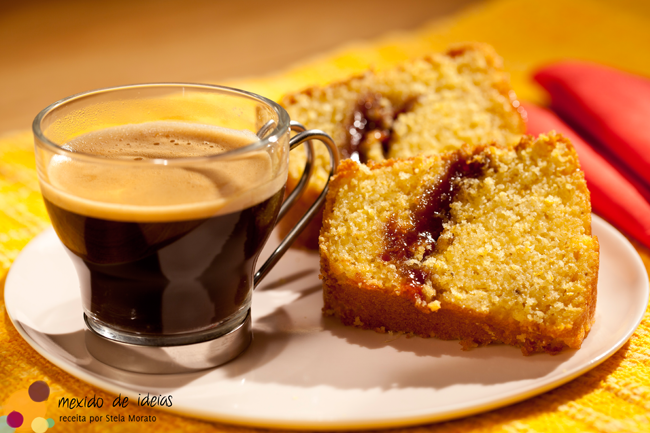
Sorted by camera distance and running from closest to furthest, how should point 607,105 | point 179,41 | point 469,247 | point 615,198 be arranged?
point 469,247 < point 615,198 < point 607,105 < point 179,41

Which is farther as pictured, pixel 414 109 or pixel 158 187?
pixel 414 109

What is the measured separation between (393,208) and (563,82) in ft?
5.04

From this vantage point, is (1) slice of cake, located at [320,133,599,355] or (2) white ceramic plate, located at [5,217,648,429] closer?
(2) white ceramic plate, located at [5,217,648,429]

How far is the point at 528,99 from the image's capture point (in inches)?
117

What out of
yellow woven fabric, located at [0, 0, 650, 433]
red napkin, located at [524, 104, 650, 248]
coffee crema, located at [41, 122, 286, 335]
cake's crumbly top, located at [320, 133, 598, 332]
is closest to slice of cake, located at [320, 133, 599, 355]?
cake's crumbly top, located at [320, 133, 598, 332]

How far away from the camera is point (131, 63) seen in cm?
428

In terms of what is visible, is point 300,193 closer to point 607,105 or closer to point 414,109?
point 414,109

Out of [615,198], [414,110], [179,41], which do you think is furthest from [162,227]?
[179,41]

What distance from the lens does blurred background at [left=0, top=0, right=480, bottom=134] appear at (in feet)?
12.9

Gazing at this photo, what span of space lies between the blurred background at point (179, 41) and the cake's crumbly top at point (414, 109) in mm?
1591

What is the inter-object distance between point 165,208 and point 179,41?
12.6ft

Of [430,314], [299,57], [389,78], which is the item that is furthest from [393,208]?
[299,57]

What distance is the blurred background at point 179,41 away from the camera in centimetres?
392

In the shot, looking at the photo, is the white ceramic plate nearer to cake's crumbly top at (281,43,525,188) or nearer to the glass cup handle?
the glass cup handle
